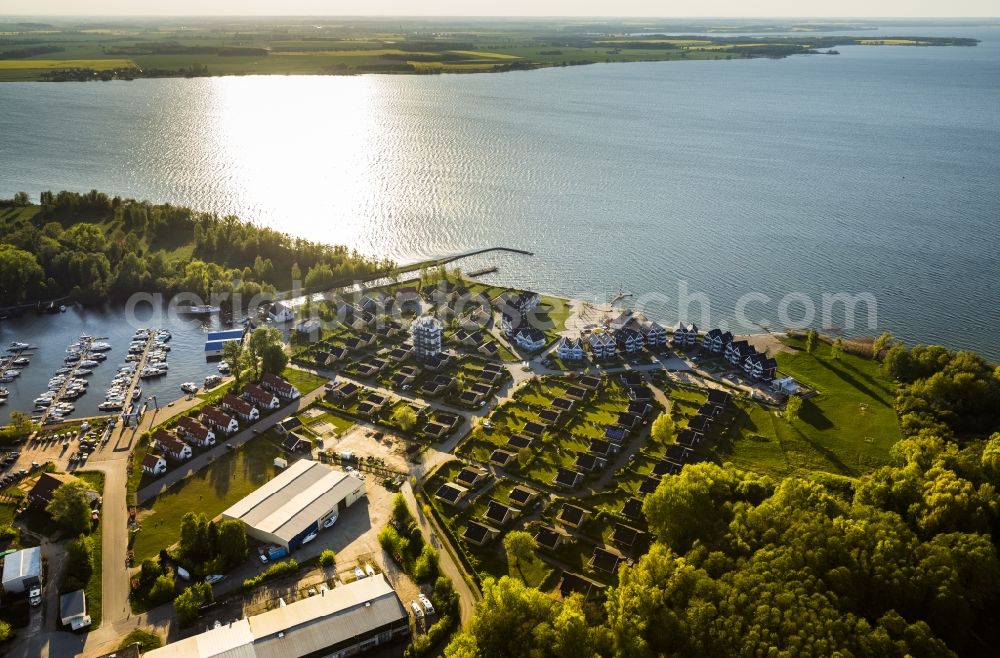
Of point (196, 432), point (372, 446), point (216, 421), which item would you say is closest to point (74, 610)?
point (196, 432)

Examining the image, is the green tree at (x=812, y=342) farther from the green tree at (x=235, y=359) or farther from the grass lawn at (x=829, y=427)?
the green tree at (x=235, y=359)

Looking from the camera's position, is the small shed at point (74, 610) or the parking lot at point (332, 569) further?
the parking lot at point (332, 569)

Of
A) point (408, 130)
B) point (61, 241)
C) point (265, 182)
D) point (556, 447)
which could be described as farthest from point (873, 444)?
point (408, 130)

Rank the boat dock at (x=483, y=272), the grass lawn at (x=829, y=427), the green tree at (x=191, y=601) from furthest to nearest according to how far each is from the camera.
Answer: the boat dock at (x=483, y=272) < the grass lawn at (x=829, y=427) < the green tree at (x=191, y=601)

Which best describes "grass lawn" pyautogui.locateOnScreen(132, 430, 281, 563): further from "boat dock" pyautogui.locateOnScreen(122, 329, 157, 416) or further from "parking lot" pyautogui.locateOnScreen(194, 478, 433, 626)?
"boat dock" pyautogui.locateOnScreen(122, 329, 157, 416)

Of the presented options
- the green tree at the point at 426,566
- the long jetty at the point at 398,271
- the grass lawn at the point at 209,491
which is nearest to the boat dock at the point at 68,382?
the grass lawn at the point at 209,491

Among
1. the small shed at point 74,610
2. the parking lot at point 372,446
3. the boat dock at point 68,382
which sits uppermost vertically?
the parking lot at point 372,446

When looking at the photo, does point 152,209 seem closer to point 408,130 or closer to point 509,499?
point 408,130
